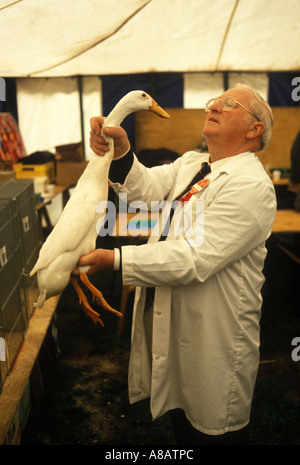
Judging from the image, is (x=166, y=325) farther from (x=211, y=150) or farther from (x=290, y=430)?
(x=290, y=430)

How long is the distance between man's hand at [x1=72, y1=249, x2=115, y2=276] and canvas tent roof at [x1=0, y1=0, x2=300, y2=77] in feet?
6.23

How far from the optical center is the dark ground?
2.41 metres

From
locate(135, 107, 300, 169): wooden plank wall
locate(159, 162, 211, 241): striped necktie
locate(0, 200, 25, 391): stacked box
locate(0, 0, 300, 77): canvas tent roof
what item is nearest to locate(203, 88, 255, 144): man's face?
locate(159, 162, 211, 241): striped necktie

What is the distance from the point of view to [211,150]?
1568mm

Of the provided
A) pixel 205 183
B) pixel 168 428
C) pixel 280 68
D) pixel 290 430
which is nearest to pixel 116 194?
pixel 205 183

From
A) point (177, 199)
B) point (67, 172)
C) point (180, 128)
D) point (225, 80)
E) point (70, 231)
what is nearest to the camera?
point (70, 231)

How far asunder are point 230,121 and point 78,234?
0.71 metres

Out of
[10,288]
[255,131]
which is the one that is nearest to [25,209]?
[10,288]

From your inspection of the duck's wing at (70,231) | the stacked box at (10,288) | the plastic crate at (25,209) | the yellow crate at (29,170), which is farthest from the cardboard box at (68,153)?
the duck's wing at (70,231)

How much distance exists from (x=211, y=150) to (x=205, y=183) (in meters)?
0.16

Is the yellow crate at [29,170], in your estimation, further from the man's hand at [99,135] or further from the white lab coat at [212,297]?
the man's hand at [99,135]

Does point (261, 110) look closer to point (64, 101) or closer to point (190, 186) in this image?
point (190, 186)

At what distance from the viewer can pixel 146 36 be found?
4434 mm

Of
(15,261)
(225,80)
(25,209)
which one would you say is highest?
(225,80)
